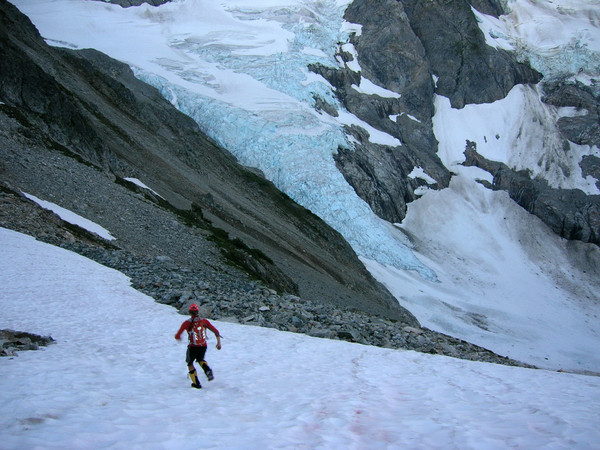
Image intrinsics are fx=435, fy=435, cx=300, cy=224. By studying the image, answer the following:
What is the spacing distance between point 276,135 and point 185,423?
6270 cm

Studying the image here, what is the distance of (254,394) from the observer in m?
7.38

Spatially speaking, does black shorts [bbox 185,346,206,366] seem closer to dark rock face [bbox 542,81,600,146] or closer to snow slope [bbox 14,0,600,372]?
snow slope [bbox 14,0,600,372]

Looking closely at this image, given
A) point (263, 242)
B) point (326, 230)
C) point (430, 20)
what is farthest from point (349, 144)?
point (430, 20)

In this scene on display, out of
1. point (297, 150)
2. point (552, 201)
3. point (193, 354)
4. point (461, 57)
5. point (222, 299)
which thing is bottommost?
point (193, 354)

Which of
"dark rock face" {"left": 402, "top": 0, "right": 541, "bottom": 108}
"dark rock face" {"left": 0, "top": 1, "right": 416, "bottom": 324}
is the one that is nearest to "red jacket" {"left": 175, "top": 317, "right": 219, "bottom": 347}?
"dark rock face" {"left": 0, "top": 1, "right": 416, "bottom": 324}

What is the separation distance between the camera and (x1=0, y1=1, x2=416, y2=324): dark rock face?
25.8 m

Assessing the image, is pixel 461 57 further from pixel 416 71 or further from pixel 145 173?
pixel 145 173

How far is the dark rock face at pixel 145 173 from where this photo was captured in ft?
84.8

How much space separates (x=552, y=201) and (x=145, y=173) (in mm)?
86858

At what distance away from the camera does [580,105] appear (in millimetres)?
110688

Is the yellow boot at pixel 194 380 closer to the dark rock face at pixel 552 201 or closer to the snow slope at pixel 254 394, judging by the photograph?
the snow slope at pixel 254 394

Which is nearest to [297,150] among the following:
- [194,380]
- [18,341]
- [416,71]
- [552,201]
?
[18,341]

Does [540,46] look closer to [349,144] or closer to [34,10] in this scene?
A: [349,144]

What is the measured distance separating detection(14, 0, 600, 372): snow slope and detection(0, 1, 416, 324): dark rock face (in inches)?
323
